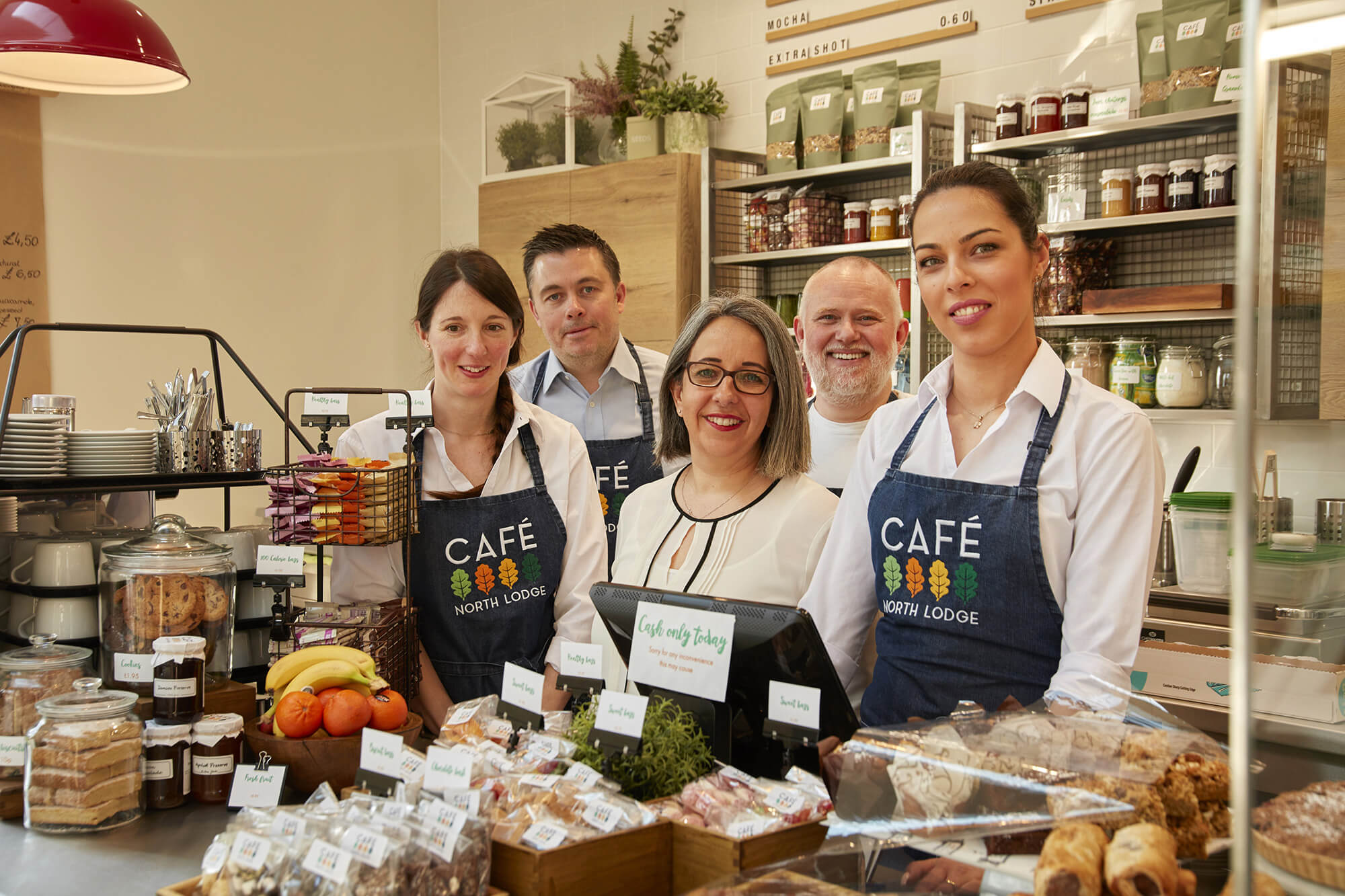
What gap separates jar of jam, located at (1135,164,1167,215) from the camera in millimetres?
3752

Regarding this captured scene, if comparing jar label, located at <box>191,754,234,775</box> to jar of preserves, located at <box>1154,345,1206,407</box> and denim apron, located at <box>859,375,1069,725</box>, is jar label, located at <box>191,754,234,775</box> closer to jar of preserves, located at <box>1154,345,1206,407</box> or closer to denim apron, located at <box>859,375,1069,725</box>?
denim apron, located at <box>859,375,1069,725</box>

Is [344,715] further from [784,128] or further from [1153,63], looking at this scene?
[784,128]

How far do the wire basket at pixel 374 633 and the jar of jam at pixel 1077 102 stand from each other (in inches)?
118

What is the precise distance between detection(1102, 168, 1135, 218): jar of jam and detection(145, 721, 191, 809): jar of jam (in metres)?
3.32

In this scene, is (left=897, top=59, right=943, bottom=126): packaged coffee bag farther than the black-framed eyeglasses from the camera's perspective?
Yes

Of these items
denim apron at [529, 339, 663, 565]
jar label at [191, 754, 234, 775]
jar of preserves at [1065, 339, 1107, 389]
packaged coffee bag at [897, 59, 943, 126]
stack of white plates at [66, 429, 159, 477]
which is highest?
packaged coffee bag at [897, 59, 943, 126]

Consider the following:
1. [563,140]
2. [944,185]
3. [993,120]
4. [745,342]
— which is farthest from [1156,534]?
[563,140]

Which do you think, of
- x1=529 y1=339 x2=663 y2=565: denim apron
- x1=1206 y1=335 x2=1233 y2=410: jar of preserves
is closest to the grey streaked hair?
x1=529 y1=339 x2=663 y2=565: denim apron

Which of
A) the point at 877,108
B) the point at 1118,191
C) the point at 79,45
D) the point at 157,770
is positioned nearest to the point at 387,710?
the point at 157,770

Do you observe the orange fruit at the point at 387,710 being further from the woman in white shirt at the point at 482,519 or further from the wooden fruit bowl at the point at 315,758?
the woman in white shirt at the point at 482,519

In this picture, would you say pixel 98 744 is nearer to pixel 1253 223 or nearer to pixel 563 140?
pixel 1253 223

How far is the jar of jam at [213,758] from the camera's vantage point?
179 centimetres

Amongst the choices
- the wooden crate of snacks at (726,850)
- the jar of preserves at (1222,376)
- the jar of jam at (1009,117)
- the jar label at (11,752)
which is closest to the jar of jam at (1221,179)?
the jar of preserves at (1222,376)

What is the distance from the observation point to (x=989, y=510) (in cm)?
187
